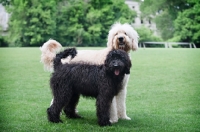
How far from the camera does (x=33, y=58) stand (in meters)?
7.54

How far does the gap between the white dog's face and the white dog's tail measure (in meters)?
0.72

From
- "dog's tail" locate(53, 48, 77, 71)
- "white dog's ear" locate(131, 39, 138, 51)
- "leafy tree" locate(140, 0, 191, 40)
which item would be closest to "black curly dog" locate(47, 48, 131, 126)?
"dog's tail" locate(53, 48, 77, 71)

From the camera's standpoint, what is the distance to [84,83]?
171 inches

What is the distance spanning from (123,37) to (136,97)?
2.06 m

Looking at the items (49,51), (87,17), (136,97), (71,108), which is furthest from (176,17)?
(136,97)

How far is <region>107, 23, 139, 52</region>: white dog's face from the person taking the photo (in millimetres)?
4523

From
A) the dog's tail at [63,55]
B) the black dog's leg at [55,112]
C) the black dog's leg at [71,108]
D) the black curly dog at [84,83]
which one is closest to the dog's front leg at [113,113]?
the black curly dog at [84,83]

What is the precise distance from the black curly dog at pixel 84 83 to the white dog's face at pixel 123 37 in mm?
419

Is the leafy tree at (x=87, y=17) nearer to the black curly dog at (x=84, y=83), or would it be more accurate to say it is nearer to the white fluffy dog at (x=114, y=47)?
the white fluffy dog at (x=114, y=47)

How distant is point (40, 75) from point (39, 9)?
2.83 m

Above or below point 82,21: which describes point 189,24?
below

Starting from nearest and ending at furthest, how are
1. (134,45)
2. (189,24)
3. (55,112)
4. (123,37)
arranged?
1. (189,24)
2. (55,112)
3. (123,37)
4. (134,45)

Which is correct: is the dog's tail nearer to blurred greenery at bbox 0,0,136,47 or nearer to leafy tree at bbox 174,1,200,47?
blurred greenery at bbox 0,0,136,47

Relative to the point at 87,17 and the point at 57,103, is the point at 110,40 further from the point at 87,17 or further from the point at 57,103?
the point at 57,103
